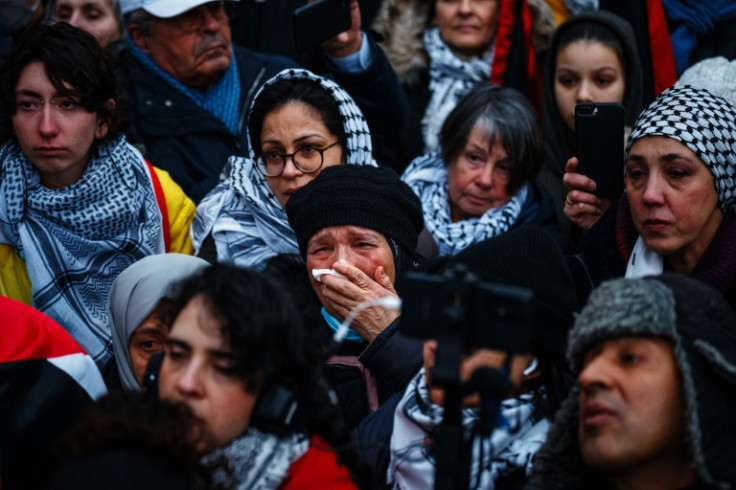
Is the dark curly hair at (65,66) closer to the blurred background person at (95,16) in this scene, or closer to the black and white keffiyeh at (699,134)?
the blurred background person at (95,16)

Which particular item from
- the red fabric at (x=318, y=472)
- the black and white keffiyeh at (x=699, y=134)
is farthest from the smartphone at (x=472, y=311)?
the black and white keffiyeh at (x=699, y=134)

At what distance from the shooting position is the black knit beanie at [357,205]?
393cm

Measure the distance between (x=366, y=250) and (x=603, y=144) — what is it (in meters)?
0.94

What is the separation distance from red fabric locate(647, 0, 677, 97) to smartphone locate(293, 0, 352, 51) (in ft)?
4.74

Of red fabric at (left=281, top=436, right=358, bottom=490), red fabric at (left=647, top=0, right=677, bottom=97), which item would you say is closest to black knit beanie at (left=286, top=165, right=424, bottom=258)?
red fabric at (left=281, top=436, right=358, bottom=490)

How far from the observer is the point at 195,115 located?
198 inches

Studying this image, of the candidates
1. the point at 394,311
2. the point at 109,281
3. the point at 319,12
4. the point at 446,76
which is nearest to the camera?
the point at 394,311

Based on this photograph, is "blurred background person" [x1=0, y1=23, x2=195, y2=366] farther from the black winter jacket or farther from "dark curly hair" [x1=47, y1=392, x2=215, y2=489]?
"dark curly hair" [x1=47, y1=392, x2=215, y2=489]

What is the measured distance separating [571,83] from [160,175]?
1839 mm

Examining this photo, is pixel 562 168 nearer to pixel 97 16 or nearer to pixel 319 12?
pixel 319 12

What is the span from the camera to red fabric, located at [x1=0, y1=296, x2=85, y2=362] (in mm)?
3336

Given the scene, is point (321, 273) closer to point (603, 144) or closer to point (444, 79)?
point (603, 144)

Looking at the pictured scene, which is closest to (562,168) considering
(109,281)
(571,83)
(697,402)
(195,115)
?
(571,83)

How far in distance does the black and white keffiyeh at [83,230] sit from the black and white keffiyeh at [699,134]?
191 cm
